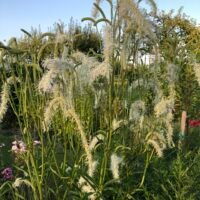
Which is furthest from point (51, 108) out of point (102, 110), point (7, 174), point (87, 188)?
point (7, 174)

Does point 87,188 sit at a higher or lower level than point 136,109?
lower

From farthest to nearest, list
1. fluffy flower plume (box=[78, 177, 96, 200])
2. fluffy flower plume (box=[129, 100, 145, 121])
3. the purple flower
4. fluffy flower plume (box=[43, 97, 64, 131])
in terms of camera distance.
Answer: the purple flower < fluffy flower plume (box=[129, 100, 145, 121]) < fluffy flower plume (box=[78, 177, 96, 200]) < fluffy flower plume (box=[43, 97, 64, 131])

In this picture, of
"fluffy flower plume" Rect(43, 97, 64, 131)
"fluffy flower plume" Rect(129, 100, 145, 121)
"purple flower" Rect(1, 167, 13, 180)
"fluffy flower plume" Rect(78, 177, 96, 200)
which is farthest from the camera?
"purple flower" Rect(1, 167, 13, 180)

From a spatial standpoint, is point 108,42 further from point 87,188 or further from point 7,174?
point 7,174

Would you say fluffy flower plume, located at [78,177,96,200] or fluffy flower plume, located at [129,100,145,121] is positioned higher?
fluffy flower plume, located at [129,100,145,121]

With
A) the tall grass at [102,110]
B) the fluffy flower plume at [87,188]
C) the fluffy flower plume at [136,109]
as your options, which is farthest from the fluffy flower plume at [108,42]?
the fluffy flower plume at [87,188]

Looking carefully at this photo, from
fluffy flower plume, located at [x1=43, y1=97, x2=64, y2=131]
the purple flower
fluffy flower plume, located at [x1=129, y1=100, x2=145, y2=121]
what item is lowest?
the purple flower

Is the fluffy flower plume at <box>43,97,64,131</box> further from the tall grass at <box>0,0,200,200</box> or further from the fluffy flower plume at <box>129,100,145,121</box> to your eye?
the fluffy flower plume at <box>129,100,145,121</box>

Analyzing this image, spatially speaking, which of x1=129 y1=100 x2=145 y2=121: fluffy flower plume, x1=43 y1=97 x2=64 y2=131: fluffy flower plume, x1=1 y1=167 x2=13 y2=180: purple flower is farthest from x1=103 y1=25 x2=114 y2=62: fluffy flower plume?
x1=1 y1=167 x2=13 y2=180: purple flower

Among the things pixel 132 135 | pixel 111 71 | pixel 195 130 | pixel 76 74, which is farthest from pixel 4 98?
pixel 195 130

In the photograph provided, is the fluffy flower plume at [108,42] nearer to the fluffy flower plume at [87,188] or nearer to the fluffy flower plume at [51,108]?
the fluffy flower plume at [51,108]

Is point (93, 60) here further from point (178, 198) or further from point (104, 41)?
point (178, 198)

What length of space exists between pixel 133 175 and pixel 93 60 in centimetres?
92

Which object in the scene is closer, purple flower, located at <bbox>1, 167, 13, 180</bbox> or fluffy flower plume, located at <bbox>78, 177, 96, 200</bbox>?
fluffy flower plume, located at <bbox>78, 177, 96, 200</bbox>
